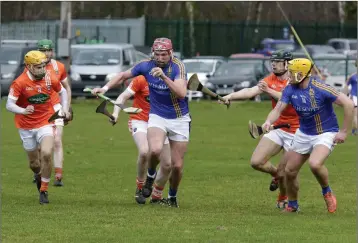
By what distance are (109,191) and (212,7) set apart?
58301 mm

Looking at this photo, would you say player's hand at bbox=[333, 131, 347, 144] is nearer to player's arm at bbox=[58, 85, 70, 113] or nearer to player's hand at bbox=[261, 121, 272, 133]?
player's hand at bbox=[261, 121, 272, 133]

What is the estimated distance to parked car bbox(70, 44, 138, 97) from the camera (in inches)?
1564

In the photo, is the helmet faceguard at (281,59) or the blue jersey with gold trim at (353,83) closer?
the helmet faceguard at (281,59)

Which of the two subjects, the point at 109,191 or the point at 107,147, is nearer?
the point at 109,191

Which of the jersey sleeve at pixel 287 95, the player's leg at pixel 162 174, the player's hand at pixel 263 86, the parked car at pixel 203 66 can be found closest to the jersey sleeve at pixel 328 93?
the jersey sleeve at pixel 287 95

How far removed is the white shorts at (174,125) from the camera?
569 inches

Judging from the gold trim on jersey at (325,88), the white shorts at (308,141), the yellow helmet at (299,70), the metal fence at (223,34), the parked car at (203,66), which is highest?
the yellow helmet at (299,70)

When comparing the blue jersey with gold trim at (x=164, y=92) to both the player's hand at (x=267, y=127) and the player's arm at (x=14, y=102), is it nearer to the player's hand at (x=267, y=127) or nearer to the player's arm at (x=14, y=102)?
the player's hand at (x=267, y=127)

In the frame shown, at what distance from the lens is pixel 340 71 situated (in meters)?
42.4

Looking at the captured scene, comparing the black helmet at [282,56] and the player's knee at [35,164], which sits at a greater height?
the black helmet at [282,56]

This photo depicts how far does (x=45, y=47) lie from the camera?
661 inches

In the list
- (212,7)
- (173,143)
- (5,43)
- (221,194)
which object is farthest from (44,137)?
(212,7)

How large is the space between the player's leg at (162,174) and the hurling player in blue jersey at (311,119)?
56.5 inches

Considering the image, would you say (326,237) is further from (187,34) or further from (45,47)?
(187,34)
